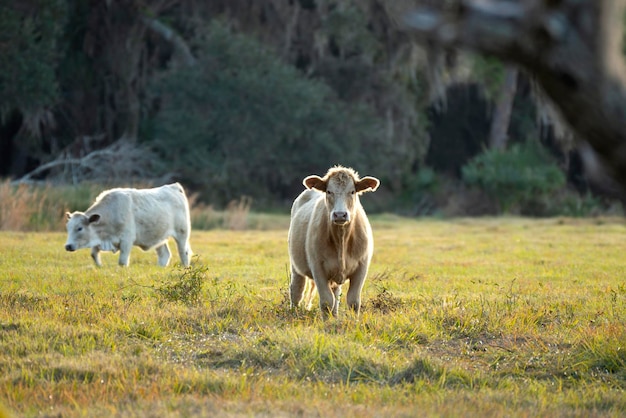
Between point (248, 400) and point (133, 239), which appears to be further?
point (133, 239)

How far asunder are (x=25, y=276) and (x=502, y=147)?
28275mm

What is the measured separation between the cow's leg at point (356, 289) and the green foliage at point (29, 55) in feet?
73.4

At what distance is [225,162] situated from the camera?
3331cm

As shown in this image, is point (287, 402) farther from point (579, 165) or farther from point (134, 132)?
point (579, 165)

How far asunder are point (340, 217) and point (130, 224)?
6.47m

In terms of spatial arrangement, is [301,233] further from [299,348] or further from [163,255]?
[163,255]

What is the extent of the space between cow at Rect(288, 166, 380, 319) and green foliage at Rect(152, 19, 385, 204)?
2351cm

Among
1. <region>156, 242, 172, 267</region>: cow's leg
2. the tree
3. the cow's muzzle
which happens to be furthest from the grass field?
the tree

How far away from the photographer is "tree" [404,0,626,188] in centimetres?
362

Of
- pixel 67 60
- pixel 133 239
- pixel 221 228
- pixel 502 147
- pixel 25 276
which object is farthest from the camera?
pixel 502 147

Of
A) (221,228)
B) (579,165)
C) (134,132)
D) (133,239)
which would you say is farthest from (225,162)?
(133,239)

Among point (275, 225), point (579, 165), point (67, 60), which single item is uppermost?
point (67, 60)

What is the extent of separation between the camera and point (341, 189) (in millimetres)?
8977

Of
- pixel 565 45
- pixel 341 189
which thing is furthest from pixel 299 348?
pixel 565 45
